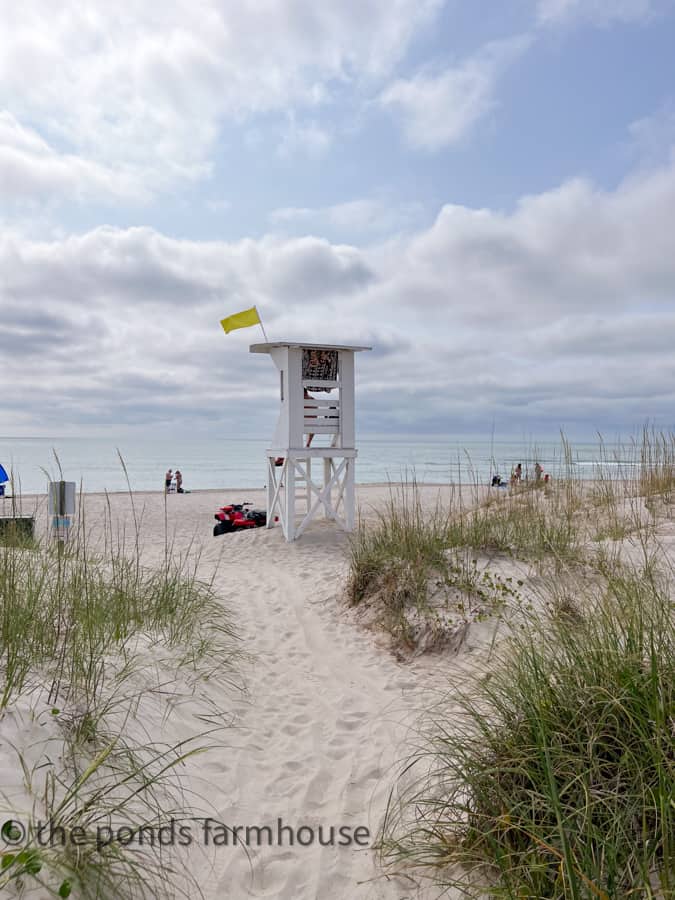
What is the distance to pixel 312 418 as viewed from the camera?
10906 mm

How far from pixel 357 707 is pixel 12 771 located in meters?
2.29

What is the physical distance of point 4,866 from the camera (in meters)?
1.84

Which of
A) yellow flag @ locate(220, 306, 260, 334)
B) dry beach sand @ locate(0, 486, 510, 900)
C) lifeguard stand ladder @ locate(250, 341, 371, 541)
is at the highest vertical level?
yellow flag @ locate(220, 306, 260, 334)

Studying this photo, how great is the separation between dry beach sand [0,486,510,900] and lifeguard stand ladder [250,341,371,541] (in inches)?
157

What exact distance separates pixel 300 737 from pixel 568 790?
1.85m

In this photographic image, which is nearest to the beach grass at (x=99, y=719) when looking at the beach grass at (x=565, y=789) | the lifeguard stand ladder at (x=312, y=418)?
the beach grass at (x=565, y=789)

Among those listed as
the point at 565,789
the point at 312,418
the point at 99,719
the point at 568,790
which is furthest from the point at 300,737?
the point at 312,418

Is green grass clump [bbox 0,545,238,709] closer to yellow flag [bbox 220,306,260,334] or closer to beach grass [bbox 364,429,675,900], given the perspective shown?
beach grass [bbox 364,429,675,900]

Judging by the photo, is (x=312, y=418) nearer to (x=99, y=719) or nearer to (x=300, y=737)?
(x=300, y=737)

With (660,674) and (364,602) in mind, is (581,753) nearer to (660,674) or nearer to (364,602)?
(660,674)
